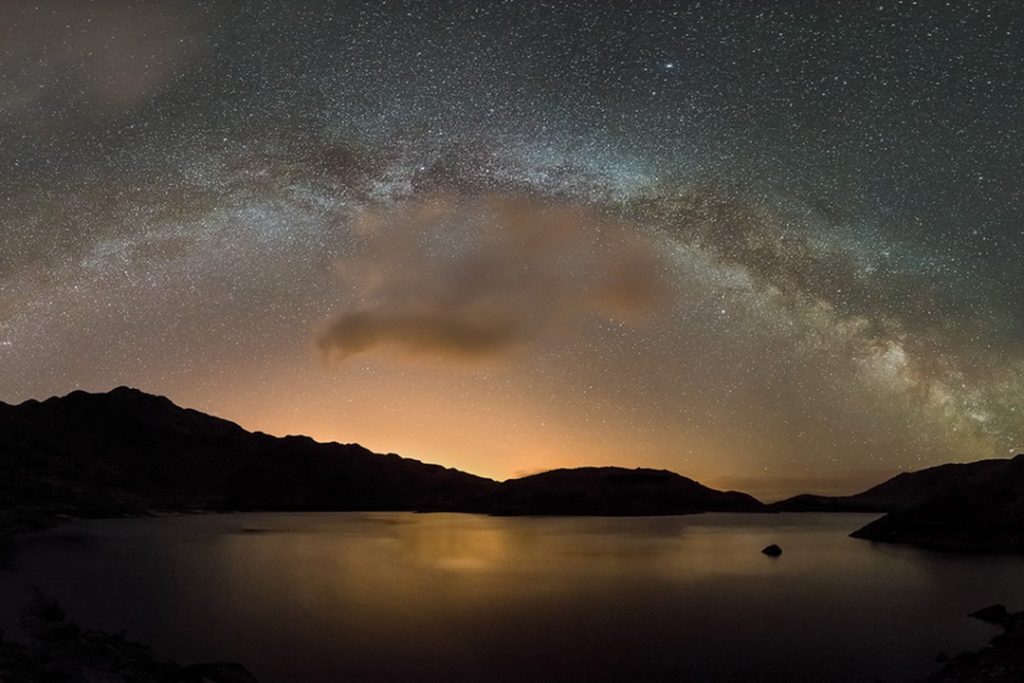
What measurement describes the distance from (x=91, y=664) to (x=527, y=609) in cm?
2199

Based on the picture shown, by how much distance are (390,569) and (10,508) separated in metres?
72.7

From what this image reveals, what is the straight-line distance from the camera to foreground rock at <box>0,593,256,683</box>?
15516 mm

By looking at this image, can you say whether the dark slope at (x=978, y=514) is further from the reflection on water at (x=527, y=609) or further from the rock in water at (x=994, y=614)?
the rock in water at (x=994, y=614)

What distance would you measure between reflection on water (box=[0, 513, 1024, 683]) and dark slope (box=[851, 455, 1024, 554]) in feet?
14.9

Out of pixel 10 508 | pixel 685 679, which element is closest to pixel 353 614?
pixel 685 679

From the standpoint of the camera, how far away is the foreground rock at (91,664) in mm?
15516

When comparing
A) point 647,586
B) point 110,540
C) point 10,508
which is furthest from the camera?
point 10,508

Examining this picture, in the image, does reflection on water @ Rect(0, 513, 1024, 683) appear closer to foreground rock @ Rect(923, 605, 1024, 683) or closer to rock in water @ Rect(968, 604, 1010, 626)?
rock in water @ Rect(968, 604, 1010, 626)

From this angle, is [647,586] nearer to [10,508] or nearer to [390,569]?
[390,569]

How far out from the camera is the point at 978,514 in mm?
64938

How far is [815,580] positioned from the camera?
161 ft

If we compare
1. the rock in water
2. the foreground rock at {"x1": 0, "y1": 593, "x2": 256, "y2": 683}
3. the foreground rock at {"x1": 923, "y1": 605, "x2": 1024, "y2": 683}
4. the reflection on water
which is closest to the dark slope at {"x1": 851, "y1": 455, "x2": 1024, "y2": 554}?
the reflection on water

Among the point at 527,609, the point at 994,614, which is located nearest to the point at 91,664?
the point at 527,609

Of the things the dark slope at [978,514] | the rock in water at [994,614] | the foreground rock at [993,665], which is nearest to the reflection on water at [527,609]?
the rock in water at [994,614]
